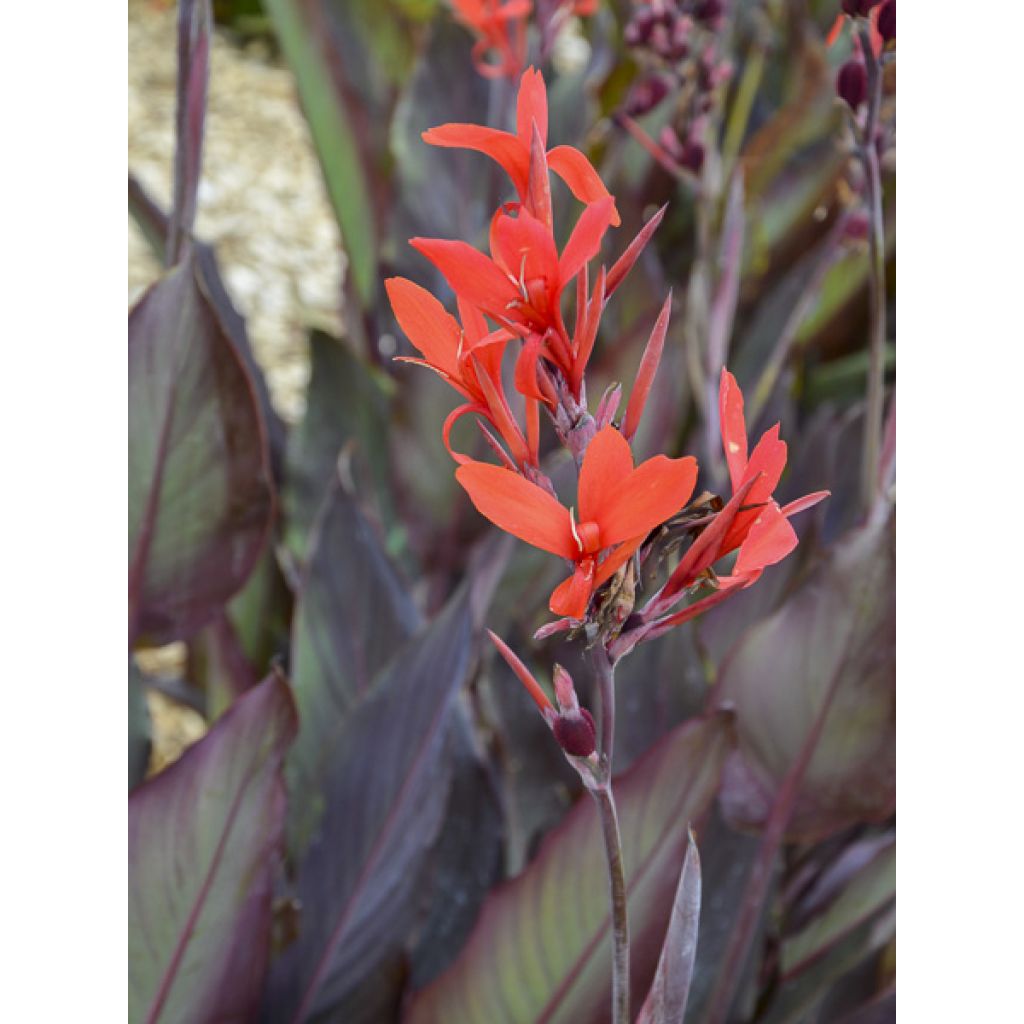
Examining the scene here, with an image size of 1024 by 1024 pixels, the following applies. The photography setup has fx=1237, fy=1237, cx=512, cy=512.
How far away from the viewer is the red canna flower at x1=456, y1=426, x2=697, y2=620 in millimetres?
255

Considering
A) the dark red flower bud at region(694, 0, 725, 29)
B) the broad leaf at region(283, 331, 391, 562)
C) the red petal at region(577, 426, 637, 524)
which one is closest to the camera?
the red petal at region(577, 426, 637, 524)

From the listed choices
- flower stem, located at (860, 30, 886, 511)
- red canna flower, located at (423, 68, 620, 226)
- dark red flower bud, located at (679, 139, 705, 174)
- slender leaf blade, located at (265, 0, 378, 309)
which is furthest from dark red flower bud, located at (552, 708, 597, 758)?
slender leaf blade, located at (265, 0, 378, 309)

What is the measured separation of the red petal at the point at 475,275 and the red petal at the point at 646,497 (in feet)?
0.17

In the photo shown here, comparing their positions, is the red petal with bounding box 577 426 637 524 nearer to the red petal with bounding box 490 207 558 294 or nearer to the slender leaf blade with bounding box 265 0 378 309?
the red petal with bounding box 490 207 558 294

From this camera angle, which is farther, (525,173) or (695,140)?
(695,140)

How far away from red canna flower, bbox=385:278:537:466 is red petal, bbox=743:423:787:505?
49 millimetres

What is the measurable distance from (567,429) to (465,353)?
3 centimetres

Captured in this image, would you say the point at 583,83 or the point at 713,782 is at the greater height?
the point at 583,83

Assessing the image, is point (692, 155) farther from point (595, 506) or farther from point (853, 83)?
point (595, 506)

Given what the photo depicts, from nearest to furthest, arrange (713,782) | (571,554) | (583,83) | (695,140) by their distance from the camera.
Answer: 1. (571,554)
2. (713,782)
3. (695,140)
4. (583,83)

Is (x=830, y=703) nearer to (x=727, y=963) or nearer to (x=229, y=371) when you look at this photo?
(x=727, y=963)
